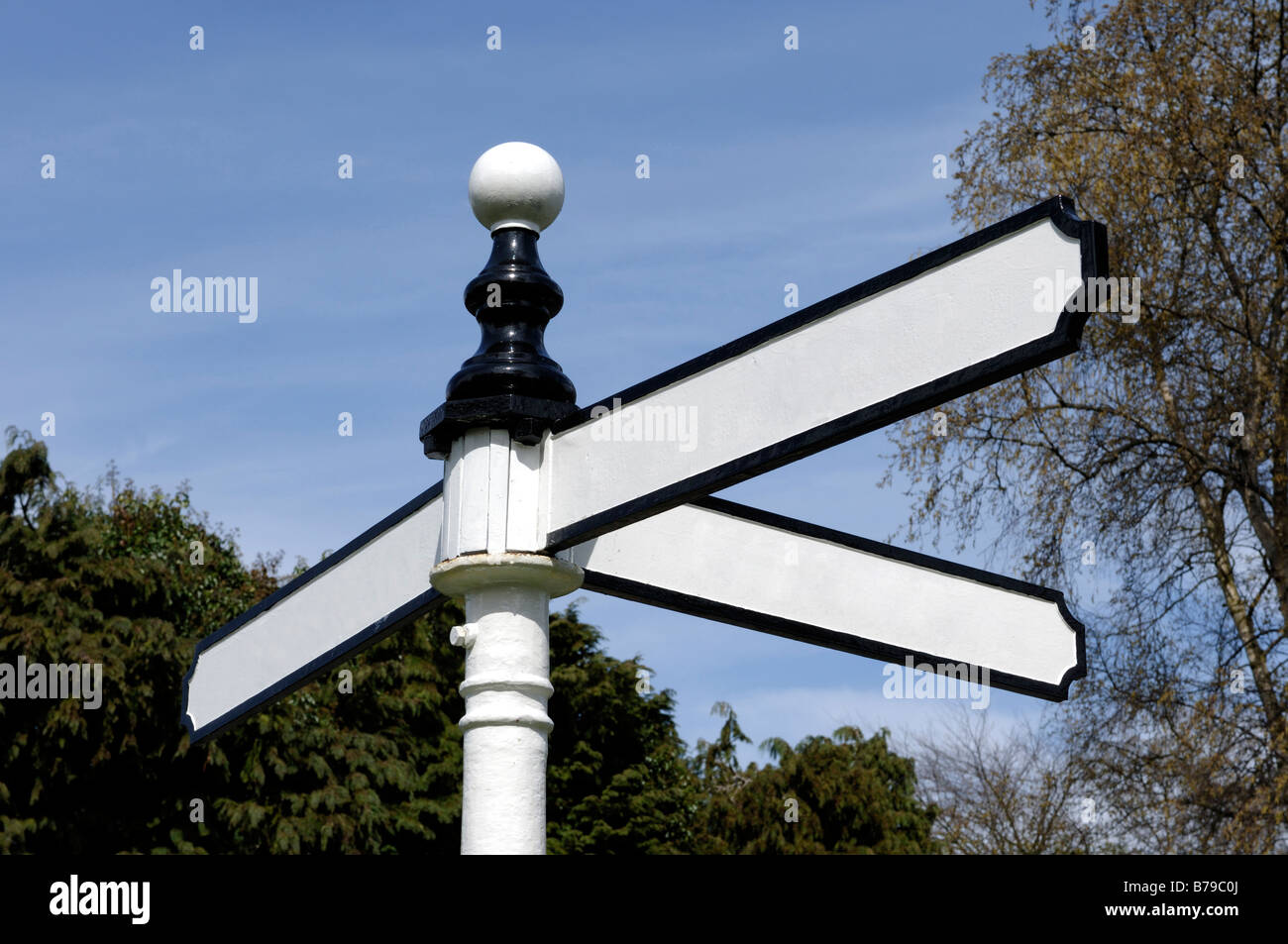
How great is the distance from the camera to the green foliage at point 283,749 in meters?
14.9

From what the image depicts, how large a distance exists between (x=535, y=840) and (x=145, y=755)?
1433 cm

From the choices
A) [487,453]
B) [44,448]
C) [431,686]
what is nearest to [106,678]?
[44,448]

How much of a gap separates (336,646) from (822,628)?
0.96m

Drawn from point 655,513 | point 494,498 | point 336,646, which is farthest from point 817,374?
point 336,646

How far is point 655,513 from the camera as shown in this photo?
222 centimetres

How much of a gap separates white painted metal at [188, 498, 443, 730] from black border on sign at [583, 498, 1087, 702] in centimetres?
34

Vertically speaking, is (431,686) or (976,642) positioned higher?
(431,686)

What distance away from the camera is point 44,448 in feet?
51.5

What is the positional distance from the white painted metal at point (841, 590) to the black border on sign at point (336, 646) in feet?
1.28

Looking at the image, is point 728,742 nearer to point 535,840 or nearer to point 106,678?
point 106,678

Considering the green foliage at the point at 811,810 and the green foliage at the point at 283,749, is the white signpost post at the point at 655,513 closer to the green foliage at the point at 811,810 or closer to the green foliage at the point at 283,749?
the green foliage at the point at 283,749

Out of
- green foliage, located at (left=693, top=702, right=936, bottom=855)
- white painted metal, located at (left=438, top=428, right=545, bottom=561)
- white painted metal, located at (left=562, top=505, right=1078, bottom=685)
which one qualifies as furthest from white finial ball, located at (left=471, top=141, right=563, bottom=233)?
green foliage, located at (left=693, top=702, right=936, bottom=855)

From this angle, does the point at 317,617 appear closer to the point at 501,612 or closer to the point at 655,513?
the point at 501,612
